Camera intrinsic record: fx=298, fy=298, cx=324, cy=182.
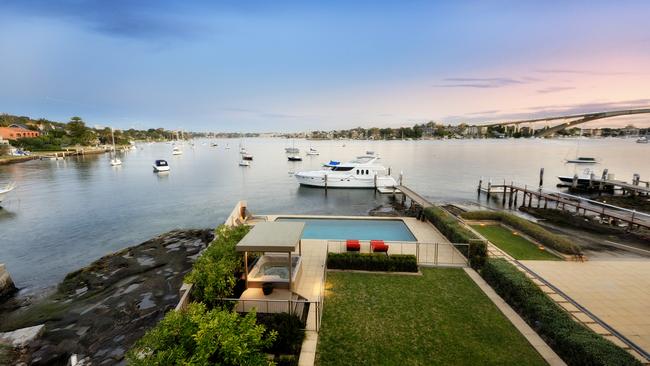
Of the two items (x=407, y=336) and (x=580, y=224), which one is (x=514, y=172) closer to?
(x=580, y=224)

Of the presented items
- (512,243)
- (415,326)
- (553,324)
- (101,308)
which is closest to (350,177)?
(512,243)

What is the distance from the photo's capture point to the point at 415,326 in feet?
28.6

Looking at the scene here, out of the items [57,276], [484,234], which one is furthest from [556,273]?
[57,276]

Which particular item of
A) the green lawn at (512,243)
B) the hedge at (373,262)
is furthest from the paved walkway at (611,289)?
the hedge at (373,262)

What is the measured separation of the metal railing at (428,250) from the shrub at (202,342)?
9461 mm

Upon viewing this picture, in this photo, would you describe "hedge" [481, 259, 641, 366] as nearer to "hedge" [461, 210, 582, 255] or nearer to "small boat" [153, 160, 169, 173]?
"hedge" [461, 210, 582, 255]

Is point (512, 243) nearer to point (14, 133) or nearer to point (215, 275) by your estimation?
point (215, 275)

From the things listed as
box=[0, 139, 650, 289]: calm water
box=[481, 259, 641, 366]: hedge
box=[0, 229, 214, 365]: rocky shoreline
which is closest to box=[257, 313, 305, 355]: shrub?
box=[0, 229, 214, 365]: rocky shoreline

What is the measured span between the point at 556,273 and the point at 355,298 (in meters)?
9.04

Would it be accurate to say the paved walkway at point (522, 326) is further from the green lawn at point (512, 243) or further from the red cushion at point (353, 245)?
the red cushion at point (353, 245)

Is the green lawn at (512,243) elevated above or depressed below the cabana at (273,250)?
below

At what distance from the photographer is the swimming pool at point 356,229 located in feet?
60.7

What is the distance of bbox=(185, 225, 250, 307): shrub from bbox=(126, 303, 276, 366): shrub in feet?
12.6

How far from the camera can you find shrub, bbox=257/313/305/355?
293 inches
